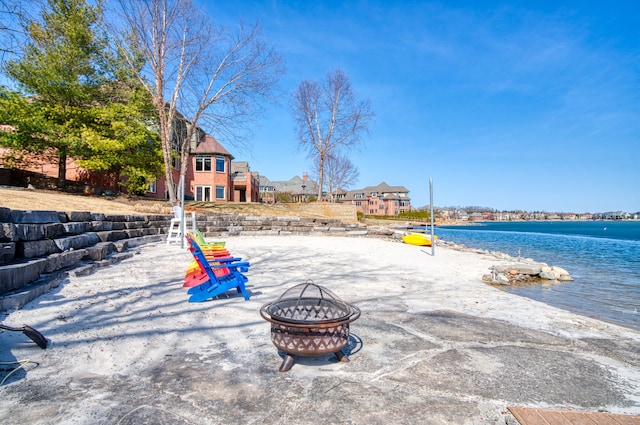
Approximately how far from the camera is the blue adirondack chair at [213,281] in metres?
4.93

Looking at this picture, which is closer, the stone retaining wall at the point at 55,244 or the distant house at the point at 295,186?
the stone retaining wall at the point at 55,244

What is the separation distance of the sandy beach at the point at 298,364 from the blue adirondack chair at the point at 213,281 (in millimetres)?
156

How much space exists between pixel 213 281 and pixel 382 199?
95.8 meters

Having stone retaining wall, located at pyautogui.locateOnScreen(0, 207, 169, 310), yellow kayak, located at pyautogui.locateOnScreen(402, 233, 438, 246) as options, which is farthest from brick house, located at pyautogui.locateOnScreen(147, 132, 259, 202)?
stone retaining wall, located at pyautogui.locateOnScreen(0, 207, 169, 310)

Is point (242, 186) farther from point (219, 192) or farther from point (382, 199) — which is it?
point (382, 199)

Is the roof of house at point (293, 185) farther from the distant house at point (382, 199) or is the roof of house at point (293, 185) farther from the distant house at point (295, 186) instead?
the distant house at point (382, 199)

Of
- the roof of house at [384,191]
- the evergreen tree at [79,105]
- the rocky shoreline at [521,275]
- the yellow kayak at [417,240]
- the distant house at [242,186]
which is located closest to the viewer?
the rocky shoreline at [521,275]

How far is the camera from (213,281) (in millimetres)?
5062

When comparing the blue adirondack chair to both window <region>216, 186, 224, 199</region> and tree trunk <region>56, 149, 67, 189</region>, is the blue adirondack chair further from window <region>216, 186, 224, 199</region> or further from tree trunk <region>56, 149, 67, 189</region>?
window <region>216, 186, 224, 199</region>

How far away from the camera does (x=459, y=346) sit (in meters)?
3.54

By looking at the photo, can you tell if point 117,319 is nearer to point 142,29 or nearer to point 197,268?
point 197,268

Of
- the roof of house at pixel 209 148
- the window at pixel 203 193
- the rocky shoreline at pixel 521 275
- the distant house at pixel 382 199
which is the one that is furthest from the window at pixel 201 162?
the distant house at pixel 382 199

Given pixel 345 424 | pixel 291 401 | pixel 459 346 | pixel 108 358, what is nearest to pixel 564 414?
pixel 459 346

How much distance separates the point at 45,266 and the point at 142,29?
51.5 feet
